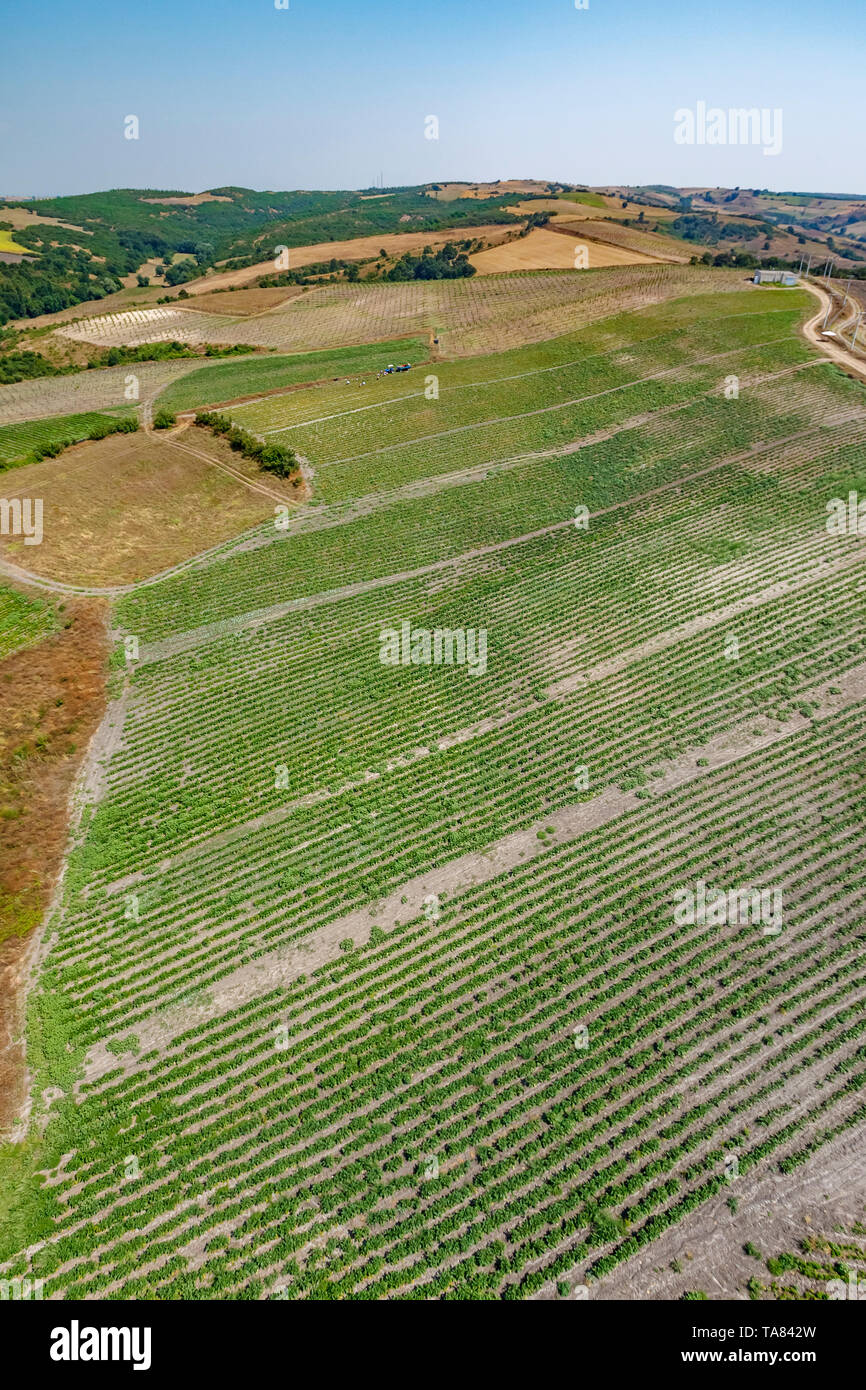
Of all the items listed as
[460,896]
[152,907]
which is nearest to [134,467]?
[152,907]

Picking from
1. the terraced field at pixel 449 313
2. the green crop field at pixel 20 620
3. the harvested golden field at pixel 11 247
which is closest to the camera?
the green crop field at pixel 20 620

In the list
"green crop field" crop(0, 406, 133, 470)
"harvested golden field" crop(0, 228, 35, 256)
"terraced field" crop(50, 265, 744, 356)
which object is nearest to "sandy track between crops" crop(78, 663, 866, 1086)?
"green crop field" crop(0, 406, 133, 470)

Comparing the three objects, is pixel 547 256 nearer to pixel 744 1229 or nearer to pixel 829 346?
pixel 829 346
